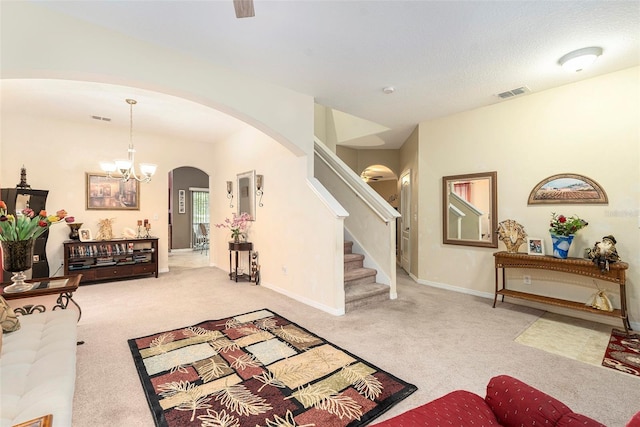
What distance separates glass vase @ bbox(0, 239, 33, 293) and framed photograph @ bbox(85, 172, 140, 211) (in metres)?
3.34

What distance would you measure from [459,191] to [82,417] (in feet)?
16.8

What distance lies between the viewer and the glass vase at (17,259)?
2.61 m

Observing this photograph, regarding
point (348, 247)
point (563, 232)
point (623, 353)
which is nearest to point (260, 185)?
point (348, 247)

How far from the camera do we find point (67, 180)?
5414 millimetres

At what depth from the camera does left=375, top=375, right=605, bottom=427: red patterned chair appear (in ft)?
3.90

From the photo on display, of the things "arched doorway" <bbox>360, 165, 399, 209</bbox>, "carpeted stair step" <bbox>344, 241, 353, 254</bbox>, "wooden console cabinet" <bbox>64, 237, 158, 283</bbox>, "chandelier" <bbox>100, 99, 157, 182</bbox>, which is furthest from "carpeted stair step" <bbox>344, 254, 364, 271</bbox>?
"arched doorway" <bbox>360, 165, 399, 209</bbox>

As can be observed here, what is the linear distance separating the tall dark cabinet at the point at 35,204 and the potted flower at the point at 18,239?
2646 millimetres

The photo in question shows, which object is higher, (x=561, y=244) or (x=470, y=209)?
(x=470, y=209)

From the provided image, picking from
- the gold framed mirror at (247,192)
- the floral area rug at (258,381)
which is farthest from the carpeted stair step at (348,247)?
the floral area rug at (258,381)

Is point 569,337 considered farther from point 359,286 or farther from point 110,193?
point 110,193

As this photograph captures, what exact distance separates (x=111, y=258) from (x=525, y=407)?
647 cm

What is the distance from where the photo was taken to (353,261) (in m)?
4.66

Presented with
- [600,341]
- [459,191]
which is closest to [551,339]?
[600,341]

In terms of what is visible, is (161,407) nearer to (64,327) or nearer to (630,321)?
(64,327)
